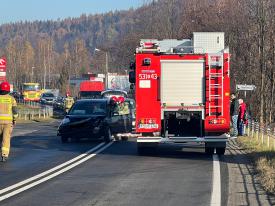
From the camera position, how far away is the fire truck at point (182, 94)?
20094 millimetres

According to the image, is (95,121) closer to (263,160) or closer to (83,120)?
(83,120)

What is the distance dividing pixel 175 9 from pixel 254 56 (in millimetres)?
26195

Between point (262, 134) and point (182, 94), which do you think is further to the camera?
point (262, 134)

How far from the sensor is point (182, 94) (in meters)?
20.5

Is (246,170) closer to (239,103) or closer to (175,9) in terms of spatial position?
(239,103)

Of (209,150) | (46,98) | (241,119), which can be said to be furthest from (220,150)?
(46,98)

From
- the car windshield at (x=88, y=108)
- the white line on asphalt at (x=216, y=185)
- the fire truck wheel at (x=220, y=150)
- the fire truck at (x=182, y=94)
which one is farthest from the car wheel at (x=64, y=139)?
the white line on asphalt at (x=216, y=185)

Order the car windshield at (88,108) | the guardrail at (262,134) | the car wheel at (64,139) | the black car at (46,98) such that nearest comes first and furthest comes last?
the guardrail at (262,134) < the car wheel at (64,139) < the car windshield at (88,108) < the black car at (46,98)

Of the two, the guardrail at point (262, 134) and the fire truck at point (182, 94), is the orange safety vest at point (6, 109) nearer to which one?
the fire truck at point (182, 94)

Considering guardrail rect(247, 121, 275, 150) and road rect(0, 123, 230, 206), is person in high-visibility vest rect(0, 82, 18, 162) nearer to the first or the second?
road rect(0, 123, 230, 206)

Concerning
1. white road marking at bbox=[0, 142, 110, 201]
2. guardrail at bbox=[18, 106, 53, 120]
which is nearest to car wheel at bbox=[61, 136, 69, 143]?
white road marking at bbox=[0, 142, 110, 201]

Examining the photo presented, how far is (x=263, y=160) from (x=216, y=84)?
3649 millimetres

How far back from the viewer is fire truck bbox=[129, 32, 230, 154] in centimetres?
2009

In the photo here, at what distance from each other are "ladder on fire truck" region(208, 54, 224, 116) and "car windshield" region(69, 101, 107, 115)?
23.0 ft
